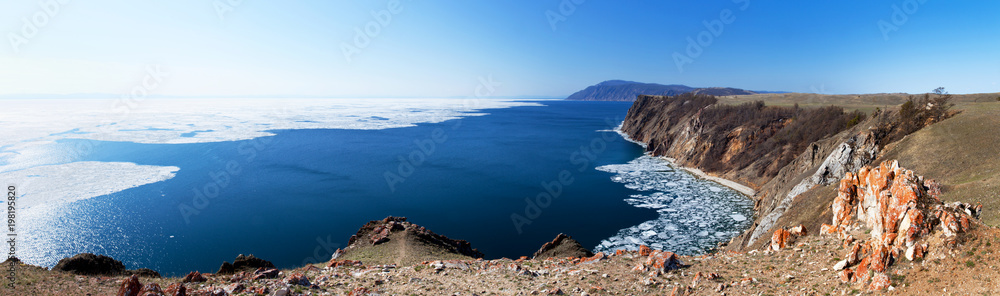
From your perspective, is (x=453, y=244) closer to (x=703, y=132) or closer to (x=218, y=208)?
(x=218, y=208)

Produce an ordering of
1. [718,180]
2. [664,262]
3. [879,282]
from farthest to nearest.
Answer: [718,180], [664,262], [879,282]

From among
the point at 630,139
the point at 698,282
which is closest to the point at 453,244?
the point at 698,282

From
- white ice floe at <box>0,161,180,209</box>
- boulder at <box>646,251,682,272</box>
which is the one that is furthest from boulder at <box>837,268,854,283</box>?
white ice floe at <box>0,161,180,209</box>

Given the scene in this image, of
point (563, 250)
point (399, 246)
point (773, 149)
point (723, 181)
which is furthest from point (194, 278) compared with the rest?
point (773, 149)

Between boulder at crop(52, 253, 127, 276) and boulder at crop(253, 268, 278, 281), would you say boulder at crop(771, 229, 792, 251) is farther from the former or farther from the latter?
boulder at crop(52, 253, 127, 276)

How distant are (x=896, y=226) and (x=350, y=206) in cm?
3755

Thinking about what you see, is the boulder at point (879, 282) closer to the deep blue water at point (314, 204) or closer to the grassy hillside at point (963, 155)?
the grassy hillside at point (963, 155)

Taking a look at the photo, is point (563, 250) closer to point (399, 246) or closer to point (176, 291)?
point (399, 246)

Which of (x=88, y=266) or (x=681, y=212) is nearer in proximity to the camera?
(x=88, y=266)

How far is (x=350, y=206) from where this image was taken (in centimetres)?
3888

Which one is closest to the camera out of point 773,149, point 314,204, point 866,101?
point 314,204

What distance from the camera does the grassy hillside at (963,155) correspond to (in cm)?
1533

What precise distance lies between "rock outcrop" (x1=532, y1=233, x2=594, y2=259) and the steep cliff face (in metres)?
9.40

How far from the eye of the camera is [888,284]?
10.4m
